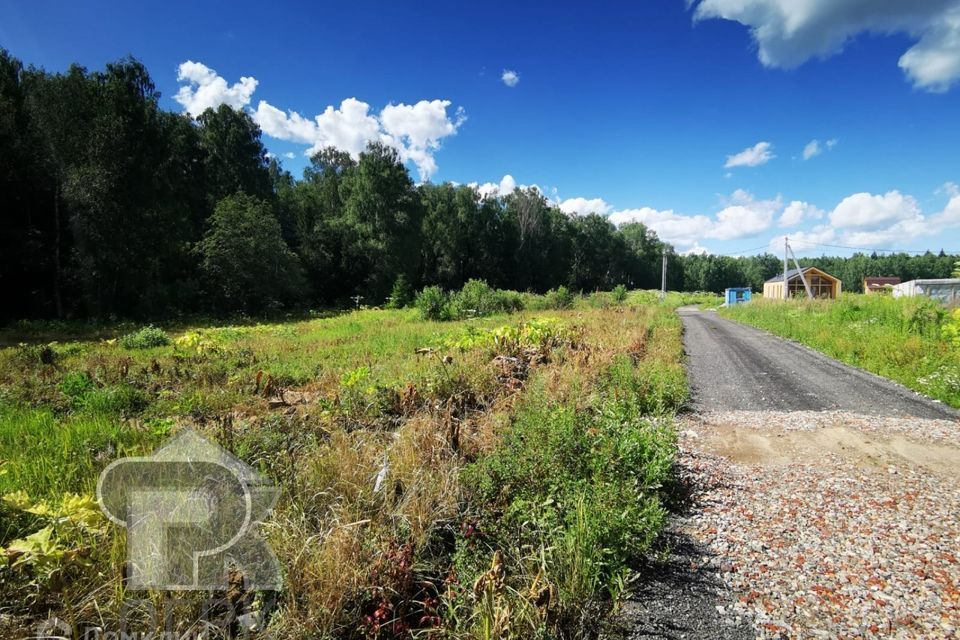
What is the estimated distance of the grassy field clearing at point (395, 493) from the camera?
2.23m

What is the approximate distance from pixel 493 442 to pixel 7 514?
343 centimetres

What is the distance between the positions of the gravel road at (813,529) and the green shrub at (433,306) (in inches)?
693

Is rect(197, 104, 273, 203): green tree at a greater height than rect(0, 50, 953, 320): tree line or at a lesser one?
greater

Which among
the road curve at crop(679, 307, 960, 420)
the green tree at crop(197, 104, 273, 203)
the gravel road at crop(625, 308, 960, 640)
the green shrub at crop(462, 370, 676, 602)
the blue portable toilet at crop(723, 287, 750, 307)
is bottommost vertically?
the gravel road at crop(625, 308, 960, 640)

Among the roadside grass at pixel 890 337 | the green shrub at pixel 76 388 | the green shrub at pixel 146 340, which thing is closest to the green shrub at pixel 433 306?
the green shrub at pixel 146 340

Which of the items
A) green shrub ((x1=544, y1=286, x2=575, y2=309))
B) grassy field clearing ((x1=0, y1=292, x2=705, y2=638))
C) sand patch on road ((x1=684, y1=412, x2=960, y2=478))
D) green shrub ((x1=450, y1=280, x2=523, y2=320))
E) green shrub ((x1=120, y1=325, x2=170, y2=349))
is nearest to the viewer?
grassy field clearing ((x1=0, y1=292, x2=705, y2=638))

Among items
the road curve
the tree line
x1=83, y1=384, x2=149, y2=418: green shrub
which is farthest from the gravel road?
the tree line

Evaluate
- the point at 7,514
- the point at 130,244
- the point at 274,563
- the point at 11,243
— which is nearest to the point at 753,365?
the point at 274,563

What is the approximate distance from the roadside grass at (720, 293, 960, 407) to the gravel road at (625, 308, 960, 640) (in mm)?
1884

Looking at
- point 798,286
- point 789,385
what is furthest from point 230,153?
point 798,286

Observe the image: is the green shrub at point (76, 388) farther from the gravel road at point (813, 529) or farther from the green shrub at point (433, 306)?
the green shrub at point (433, 306)

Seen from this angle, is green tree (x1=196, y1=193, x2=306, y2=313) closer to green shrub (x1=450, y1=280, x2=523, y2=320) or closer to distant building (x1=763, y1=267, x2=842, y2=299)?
green shrub (x1=450, y1=280, x2=523, y2=320)

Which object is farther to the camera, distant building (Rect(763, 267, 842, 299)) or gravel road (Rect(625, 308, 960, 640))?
distant building (Rect(763, 267, 842, 299))

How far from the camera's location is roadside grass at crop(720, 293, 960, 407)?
27.7 feet
